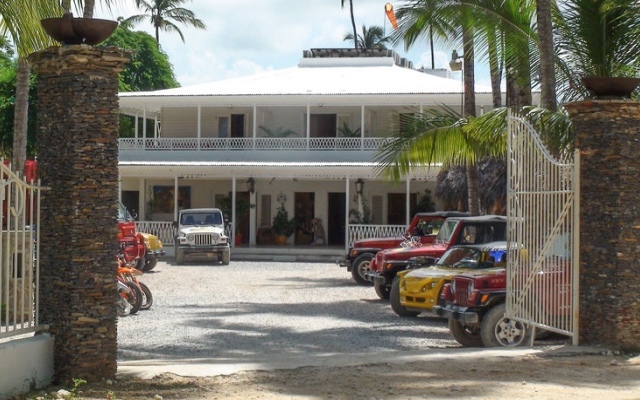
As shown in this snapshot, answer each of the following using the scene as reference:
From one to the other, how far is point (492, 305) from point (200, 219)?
64.1 feet

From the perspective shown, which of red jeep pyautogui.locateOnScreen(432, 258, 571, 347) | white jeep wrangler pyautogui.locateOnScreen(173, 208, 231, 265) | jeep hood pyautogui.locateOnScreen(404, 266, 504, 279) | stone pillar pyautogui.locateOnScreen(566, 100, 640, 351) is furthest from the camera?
white jeep wrangler pyautogui.locateOnScreen(173, 208, 231, 265)

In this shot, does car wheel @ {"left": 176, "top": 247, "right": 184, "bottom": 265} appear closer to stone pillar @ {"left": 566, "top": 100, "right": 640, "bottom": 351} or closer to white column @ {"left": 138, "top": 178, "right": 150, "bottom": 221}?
white column @ {"left": 138, "top": 178, "right": 150, "bottom": 221}

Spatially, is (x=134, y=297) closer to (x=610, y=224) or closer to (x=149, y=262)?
(x=610, y=224)

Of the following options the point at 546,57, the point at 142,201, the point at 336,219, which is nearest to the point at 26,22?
the point at 546,57

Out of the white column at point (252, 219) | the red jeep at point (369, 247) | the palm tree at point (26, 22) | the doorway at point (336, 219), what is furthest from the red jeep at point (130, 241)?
the palm tree at point (26, 22)

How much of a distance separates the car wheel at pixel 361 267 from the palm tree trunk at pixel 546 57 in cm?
964

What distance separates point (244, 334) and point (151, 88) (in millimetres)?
44590

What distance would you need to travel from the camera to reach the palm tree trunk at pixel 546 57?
1512 cm

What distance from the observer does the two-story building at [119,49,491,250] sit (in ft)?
118

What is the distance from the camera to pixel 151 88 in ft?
191

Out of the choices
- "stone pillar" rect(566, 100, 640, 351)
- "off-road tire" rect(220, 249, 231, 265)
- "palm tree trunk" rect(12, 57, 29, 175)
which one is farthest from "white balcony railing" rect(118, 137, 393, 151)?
"stone pillar" rect(566, 100, 640, 351)

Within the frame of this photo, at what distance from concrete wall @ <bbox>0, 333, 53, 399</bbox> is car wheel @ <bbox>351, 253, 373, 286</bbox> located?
1498 cm

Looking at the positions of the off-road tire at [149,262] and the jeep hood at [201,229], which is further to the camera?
the jeep hood at [201,229]

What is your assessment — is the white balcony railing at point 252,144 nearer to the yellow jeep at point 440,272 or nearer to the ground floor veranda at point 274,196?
the ground floor veranda at point 274,196
